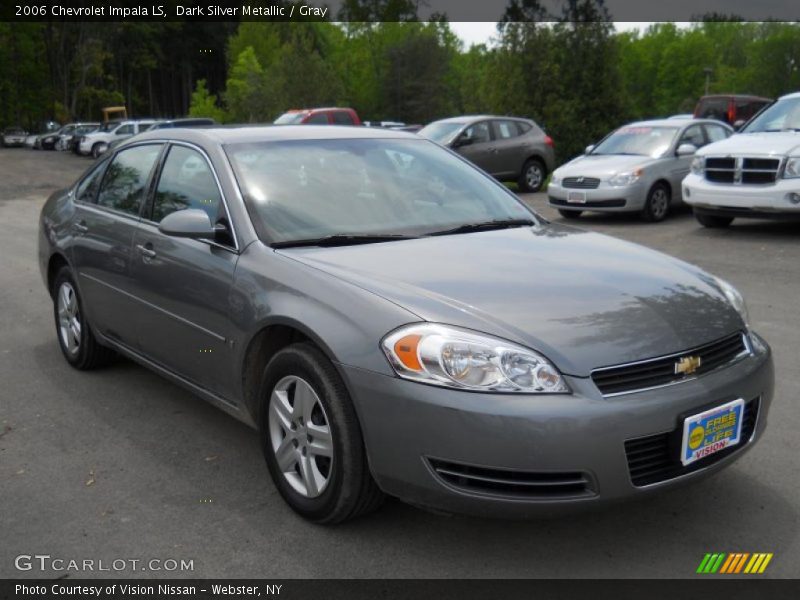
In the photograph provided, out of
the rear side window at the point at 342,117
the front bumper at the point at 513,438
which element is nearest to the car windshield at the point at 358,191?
the front bumper at the point at 513,438

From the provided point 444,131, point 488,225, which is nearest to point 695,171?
point 444,131

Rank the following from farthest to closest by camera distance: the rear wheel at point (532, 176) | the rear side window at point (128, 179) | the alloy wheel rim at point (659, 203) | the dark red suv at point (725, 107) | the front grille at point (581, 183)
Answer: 1. the dark red suv at point (725, 107)
2. the rear wheel at point (532, 176)
3. the alloy wheel rim at point (659, 203)
4. the front grille at point (581, 183)
5. the rear side window at point (128, 179)

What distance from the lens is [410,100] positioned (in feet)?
248

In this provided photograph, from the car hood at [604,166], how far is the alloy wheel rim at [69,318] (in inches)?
348

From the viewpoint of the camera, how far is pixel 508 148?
18516mm

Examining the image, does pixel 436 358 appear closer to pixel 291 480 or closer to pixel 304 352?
pixel 304 352

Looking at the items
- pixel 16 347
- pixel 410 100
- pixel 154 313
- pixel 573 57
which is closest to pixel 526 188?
pixel 573 57

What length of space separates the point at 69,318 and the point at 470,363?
372 centimetres

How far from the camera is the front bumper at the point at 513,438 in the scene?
9.64 feet

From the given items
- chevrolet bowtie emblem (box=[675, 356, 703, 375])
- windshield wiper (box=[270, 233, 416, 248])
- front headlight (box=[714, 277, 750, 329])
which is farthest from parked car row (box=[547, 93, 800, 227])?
chevrolet bowtie emblem (box=[675, 356, 703, 375])

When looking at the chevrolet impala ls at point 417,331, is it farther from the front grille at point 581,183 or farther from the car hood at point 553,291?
the front grille at point 581,183

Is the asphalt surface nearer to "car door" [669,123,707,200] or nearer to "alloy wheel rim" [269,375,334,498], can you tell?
"alloy wheel rim" [269,375,334,498]

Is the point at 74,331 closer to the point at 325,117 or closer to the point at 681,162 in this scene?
the point at 681,162

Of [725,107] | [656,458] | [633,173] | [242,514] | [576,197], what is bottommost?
[242,514]
